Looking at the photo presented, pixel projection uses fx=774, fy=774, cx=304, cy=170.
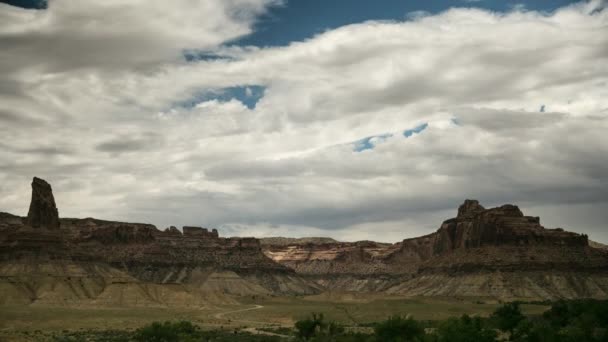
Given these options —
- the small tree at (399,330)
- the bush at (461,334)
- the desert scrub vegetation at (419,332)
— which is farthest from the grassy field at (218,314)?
the bush at (461,334)

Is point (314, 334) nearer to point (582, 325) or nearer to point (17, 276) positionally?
point (582, 325)

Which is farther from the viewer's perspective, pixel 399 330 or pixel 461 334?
pixel 399 330

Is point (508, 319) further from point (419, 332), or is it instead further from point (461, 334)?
point (461, 334)

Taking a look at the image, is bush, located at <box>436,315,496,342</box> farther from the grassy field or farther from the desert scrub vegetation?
the grassy field

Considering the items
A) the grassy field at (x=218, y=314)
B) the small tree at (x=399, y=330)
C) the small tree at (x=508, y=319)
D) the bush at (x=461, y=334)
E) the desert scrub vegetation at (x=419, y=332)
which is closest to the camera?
the bush at (x=461, y=334)

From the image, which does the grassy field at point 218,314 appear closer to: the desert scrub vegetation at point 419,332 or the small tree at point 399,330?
the desert scrub vegetation at point 419,332

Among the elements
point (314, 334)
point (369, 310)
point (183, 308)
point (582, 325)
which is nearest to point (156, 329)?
point (314, 334)

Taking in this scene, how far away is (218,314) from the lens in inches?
7013

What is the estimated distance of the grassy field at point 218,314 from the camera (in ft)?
480

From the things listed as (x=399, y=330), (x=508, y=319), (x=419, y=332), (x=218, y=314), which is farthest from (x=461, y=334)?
(x=218, y=314)

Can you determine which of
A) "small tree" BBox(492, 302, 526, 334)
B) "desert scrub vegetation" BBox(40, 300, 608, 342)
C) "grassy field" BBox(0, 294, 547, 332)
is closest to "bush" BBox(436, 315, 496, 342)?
"desert scrub vegetation" BBox(40, 300, 608, 342)

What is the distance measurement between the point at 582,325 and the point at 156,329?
60.0 metres

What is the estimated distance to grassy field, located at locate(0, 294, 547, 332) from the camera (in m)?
146

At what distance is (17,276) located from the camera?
19012cm
